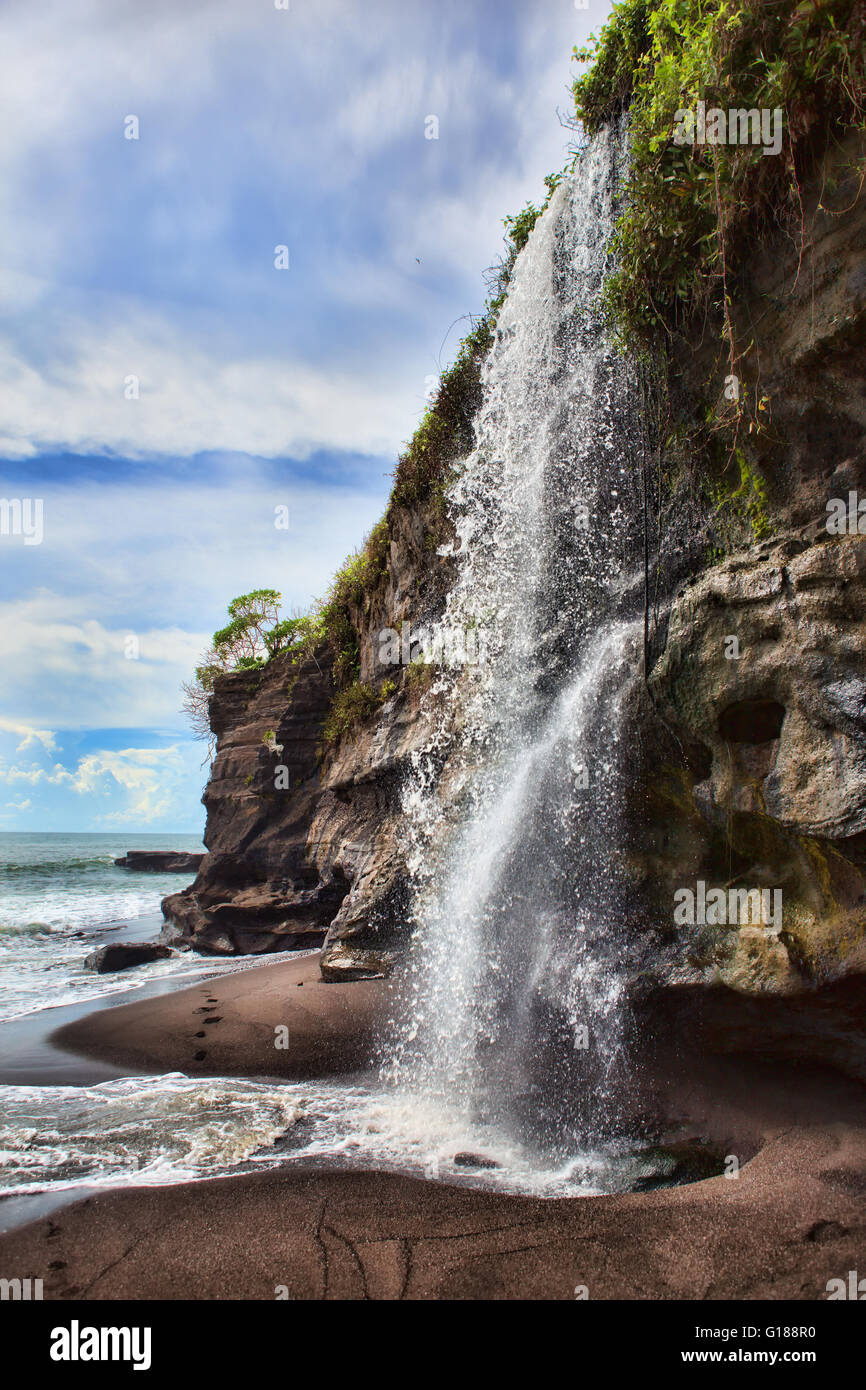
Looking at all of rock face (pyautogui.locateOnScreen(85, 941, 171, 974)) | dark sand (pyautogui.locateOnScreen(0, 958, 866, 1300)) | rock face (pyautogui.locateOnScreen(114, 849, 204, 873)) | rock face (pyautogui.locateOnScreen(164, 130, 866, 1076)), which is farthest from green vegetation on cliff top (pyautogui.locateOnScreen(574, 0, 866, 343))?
rock face (pyautogui.locateOnScreen(114, 849, 204, 873))

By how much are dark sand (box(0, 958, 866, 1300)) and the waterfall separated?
1.16 m

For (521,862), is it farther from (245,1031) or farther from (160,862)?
(160,862)

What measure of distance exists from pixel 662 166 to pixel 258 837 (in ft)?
54.1

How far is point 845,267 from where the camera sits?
504 centimetres

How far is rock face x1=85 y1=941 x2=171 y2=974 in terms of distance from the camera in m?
15.4

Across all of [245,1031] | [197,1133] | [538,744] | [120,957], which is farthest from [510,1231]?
[120,957]

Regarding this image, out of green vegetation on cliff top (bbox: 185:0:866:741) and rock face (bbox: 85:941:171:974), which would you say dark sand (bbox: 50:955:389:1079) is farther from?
green vegetation on cliff top (bbox: 185:0:866:741)

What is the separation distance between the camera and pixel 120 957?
51.4 feet

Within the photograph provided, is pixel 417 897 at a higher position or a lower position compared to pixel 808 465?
lower

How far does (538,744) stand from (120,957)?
12.6m

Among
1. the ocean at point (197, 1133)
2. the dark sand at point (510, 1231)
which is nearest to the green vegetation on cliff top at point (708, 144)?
the dark sand at point (510, 1231)

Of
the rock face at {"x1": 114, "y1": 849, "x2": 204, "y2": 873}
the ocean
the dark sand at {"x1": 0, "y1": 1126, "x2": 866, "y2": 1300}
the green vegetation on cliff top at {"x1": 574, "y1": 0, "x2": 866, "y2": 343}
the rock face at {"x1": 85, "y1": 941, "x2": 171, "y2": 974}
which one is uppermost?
the green vegetation on cliff top at {"x1": 574, "y1": 0, "x2": 866, "y2": 343}
